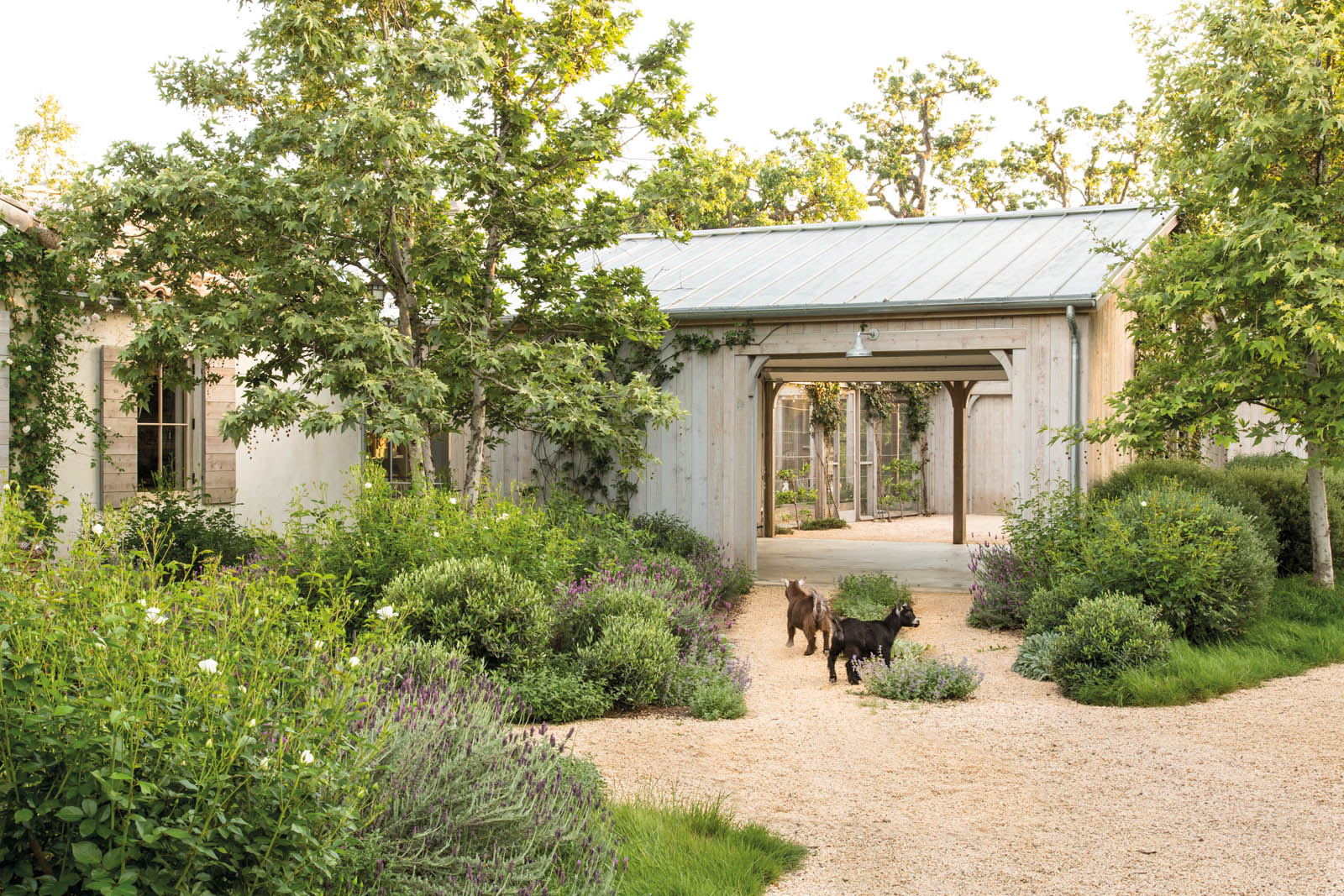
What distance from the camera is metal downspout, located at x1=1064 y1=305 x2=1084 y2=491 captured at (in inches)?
360

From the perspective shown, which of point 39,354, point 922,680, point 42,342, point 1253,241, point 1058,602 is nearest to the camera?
point 922,680

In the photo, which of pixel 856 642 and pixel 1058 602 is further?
pixel 1058 602

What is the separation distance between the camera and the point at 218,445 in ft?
33.3

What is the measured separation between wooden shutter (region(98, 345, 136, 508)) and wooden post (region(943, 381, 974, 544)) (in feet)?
34.4

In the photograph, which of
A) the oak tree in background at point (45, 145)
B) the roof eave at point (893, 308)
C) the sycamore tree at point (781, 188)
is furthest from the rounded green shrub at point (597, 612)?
the oak tree in background at point (45, 145)

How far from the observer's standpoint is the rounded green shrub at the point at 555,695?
17.7 ft

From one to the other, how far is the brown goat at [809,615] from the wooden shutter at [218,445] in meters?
5.77

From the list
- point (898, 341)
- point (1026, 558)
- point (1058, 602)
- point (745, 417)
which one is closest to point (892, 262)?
point (898, 341)

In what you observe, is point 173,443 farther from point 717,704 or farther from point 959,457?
point 959,457

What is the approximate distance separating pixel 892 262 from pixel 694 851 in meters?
8.79

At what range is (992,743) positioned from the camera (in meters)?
5.23

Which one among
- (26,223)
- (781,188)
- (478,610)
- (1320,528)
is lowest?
(478,610)

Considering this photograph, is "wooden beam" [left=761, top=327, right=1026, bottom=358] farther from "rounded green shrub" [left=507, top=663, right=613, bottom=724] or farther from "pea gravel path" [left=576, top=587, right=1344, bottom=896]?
"rounded green shrub" [left=507, top=663, right=613, bottom=724]

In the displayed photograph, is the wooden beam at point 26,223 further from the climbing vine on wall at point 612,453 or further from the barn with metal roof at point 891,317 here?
the climbing vine on wall at point 612,453
